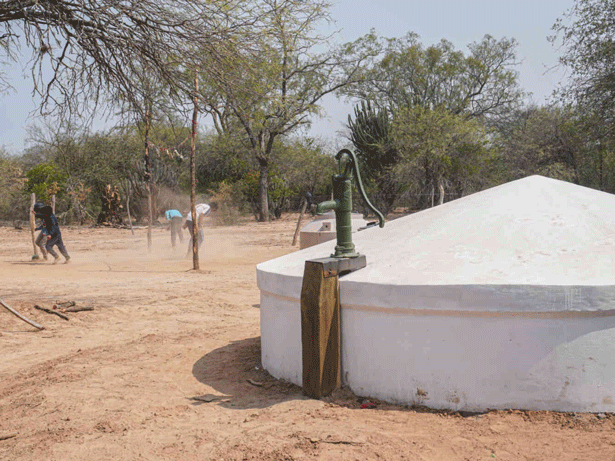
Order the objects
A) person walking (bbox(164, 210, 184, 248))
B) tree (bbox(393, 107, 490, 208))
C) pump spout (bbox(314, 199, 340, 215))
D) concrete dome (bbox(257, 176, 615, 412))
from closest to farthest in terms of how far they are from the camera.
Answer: concrete dome (bbox(257, 176, 615, 412)) → pump spout (bbox(314, 199, 340, 215)) → person walking (bbox(164, 210, 184, 248)) → tree (bbox(393, 107, 490, 208))

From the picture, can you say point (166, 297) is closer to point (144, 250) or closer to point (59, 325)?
point (59, 325)

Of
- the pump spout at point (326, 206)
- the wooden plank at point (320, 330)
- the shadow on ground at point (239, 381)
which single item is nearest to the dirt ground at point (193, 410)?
the shadow on ground at point (239, 381)

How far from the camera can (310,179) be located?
29.7m

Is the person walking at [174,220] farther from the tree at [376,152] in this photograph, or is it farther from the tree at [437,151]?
the tree at [376,152]

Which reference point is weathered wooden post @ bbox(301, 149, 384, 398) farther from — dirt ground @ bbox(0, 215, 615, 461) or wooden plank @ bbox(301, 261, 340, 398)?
dirt ground @ bbox(0, 215, 615, 461)

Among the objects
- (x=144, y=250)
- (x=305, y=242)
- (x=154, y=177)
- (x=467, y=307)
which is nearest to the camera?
(x=467, y=307)

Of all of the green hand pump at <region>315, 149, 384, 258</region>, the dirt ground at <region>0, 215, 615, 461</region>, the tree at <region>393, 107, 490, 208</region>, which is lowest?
the dirt ground at <region>0, 215, 615, 461</region>

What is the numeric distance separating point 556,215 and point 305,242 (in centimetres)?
583

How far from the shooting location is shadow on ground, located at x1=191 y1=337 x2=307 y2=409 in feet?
12.3

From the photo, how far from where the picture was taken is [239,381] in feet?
13.8

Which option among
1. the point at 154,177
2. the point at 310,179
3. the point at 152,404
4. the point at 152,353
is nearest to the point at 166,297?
the point at 152,353

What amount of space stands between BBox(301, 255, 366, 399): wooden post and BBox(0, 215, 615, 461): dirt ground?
132mm

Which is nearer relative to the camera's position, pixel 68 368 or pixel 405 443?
pixel 405 443

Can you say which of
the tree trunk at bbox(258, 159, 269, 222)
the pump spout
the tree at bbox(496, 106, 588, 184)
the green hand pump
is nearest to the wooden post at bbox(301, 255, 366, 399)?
the green hand pump
